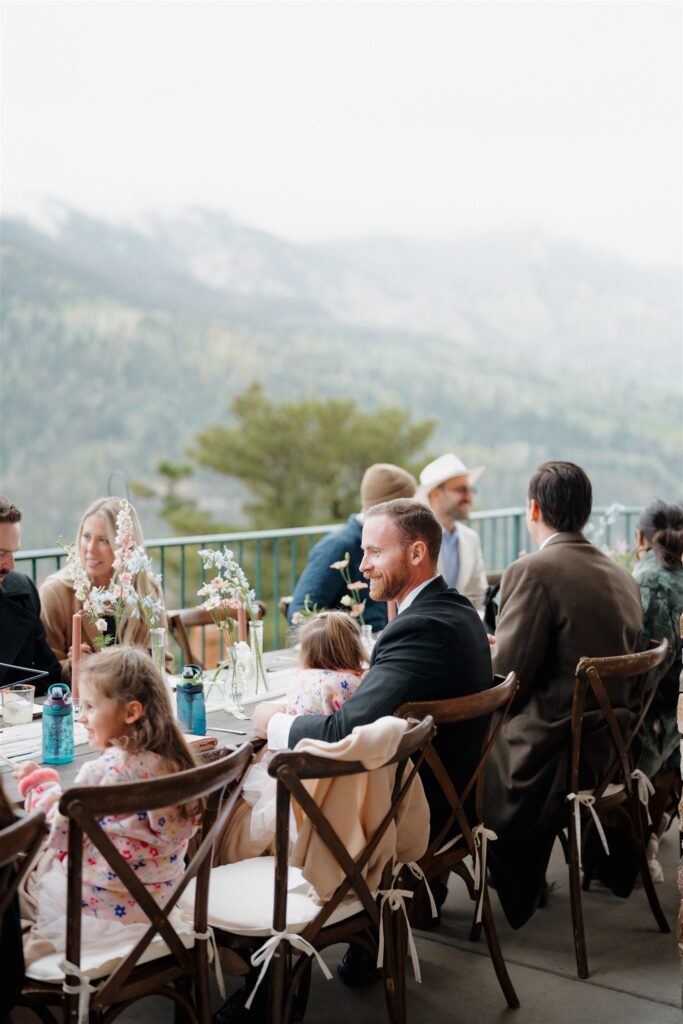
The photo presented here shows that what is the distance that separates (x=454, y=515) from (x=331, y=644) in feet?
7.38

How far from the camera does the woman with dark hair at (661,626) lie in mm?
3633

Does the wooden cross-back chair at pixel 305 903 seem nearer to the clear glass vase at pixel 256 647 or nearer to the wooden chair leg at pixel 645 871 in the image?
the clear glass vase at pixel 256 647

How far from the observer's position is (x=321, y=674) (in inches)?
110

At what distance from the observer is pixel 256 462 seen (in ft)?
58.4

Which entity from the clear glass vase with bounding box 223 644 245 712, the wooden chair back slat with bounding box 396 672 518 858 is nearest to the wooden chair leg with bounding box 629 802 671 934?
the wooden chair back slat with bounding box 396 672 518 858

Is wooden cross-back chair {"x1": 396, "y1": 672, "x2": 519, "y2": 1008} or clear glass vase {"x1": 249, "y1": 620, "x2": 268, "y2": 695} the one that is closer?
wooden cross-back chair {"x1": 396, "y1": 672, "x2": 519, "y2": 1008}

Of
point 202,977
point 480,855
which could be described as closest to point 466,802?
point 480,855

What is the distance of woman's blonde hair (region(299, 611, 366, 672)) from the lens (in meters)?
2.80

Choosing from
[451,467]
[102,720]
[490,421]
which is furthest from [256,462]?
[102,720]

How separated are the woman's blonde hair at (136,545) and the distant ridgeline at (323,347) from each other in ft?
45.0

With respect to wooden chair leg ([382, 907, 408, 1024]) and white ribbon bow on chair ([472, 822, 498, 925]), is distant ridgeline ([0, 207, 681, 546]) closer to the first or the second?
white ribbon bow on chair ([472, 822, 498, 925])

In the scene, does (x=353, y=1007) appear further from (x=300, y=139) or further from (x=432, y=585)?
(x=300, y=139)

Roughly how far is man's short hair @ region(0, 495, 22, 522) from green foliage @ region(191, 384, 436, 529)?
1369 cm

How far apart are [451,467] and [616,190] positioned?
53.6 feet
